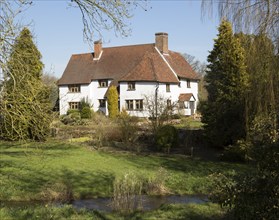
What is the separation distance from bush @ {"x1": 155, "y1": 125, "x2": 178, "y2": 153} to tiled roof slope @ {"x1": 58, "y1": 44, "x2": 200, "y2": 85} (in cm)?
2231

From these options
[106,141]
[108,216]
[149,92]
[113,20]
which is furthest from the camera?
[149,92]

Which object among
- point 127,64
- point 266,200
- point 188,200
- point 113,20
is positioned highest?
point 127,64

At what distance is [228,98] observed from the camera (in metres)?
22.0

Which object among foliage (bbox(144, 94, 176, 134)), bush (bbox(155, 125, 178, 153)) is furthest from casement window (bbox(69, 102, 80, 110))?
bush (bbox(155, 125, 178, 153))

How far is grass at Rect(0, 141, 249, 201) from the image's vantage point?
13523mm

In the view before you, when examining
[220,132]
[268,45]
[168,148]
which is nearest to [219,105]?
[220,132]

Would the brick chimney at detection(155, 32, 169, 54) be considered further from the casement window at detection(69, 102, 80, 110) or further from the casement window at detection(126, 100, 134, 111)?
the casement window at detection(69, 102, 80, 110)

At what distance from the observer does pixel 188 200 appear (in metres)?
12.7

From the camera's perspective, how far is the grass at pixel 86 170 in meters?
13.5

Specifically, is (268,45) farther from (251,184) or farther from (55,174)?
(55,174)

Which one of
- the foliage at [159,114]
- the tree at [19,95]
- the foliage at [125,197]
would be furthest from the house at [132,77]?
the tree at [19,95]

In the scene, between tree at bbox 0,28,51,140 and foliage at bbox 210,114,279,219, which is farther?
tree at bbox 0,28,51,140

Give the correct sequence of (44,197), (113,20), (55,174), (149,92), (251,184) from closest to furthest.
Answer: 1. (251,184)
2. (113,20)
3. (44,197)
4. (55,174)
5. (149,92)

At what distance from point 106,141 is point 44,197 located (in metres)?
13.7
